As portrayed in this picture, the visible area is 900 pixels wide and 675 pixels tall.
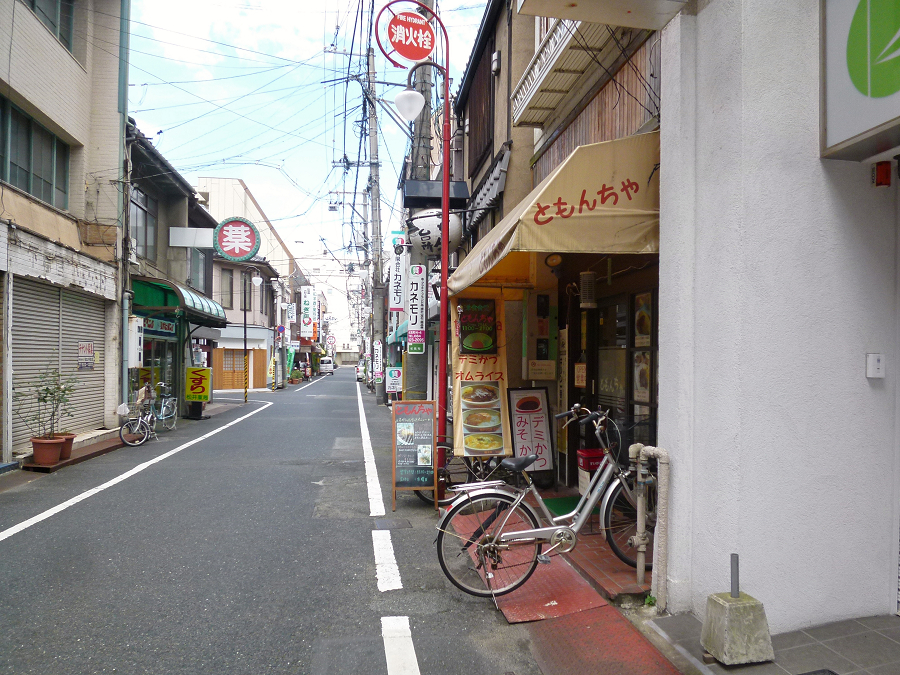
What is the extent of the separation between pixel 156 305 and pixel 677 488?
1628 cm

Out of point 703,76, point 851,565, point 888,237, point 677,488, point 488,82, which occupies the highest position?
point 488,82

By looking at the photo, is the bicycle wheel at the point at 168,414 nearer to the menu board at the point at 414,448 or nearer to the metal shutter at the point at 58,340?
the metal shutter at the point at 58,340

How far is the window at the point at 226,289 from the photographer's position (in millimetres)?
36062

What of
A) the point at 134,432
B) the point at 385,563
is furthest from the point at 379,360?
the point at 385,563

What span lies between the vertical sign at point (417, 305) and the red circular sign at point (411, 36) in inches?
175

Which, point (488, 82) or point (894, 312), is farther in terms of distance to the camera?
point (488, 82)

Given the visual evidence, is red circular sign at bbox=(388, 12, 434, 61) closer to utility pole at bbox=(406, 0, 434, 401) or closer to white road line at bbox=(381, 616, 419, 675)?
utility pole at bbox=(406, 0, 434, 401)

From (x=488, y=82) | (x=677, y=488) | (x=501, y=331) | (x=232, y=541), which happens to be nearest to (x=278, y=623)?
(x=232, y=541)

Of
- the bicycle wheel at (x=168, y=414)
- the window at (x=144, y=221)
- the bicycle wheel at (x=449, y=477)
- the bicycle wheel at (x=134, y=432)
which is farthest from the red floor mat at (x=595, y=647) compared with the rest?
the window at (x=144, y=221)

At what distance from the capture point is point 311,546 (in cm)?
595

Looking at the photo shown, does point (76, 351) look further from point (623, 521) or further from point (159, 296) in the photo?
point (623, 521)

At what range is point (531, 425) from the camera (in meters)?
7.70

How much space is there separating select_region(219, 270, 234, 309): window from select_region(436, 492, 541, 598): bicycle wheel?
34.4 metres

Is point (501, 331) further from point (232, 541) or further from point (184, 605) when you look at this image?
point (184, 605)
